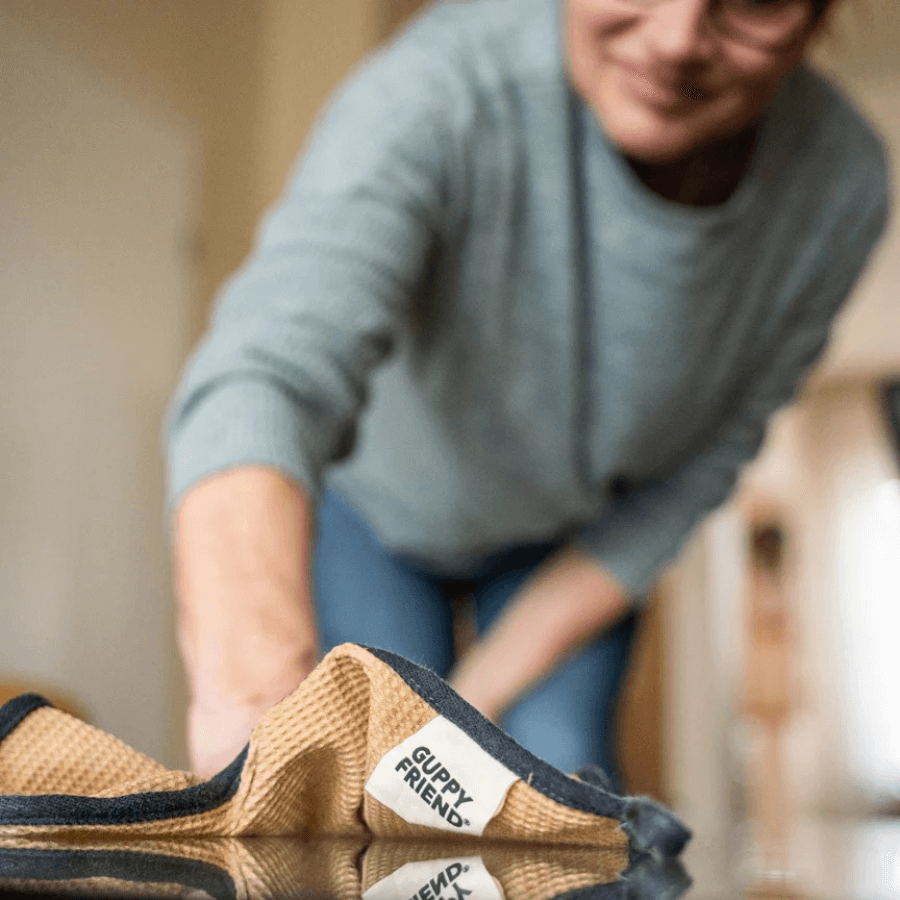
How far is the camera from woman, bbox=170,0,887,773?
0.54m

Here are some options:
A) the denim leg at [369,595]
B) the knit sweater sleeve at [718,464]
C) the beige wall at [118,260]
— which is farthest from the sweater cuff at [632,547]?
the beige wall at [118,260]

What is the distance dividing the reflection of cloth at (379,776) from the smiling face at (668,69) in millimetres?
518

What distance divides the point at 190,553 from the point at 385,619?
537 mm

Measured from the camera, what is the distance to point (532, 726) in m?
0.96

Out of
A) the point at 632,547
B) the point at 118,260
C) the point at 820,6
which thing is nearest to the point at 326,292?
the point at 820,6

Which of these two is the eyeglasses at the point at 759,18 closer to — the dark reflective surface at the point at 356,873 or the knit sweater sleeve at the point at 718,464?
the knit sweater sleeve at the point at 718,464

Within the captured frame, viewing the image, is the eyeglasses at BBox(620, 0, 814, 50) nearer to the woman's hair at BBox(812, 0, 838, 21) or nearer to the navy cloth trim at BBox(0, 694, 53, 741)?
the woman's hair at BBox(812, 0, 838, 21)

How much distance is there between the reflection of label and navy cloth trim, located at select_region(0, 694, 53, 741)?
0.51 ft

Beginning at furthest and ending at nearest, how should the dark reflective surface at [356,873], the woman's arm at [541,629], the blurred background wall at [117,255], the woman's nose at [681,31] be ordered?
the blurred background wall at [117,255]
the woman's arm at [541,629]
the woman's nose at [681,31]
the dark reflective surface at [356,873]

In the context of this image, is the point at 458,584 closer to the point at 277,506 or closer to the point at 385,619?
the point at 385,619

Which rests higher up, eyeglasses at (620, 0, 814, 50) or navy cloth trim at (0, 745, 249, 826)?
eyeglasses at (620, 0, 814, 50)

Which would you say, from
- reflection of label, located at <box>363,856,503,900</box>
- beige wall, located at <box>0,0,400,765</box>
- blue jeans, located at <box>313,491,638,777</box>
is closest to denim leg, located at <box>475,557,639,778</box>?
blue jeans, located at <box>313,491,638,777</box>

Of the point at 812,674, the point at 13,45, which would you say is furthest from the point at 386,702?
the point at 812,674

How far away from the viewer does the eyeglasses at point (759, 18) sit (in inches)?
26.5
